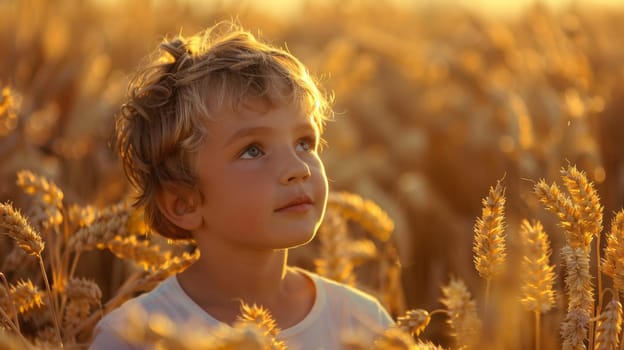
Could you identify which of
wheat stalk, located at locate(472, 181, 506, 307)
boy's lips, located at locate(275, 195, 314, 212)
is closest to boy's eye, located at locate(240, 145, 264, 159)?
boy's lips, located at locate(275, 195, 314, 212)

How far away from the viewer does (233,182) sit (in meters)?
1.66

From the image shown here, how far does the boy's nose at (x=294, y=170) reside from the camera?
5.34 feet

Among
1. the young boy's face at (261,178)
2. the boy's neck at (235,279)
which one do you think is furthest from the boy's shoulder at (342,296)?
the young boy's face at (261,178)

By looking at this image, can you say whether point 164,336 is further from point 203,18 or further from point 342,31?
point 342,31

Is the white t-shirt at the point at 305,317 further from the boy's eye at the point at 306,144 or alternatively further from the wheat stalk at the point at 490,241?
the wheat stalk at the point at 490,241

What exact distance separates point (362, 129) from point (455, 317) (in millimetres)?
2976

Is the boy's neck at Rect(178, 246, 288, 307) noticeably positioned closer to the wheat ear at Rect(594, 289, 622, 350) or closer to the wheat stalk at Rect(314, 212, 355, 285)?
the wheat stalk at Rect(314, 212, 355, 285)

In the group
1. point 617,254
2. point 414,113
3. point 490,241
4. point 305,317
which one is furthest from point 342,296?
point 414,113

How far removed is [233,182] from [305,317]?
1.01 feet

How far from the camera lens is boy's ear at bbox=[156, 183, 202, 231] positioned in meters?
1.75

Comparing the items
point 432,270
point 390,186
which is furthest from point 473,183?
point 432,270

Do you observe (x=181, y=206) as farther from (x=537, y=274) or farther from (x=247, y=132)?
(x=537, y=274)

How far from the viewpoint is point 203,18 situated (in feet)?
15.5

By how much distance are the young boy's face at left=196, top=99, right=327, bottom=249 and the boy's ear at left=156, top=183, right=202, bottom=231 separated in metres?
0.03
